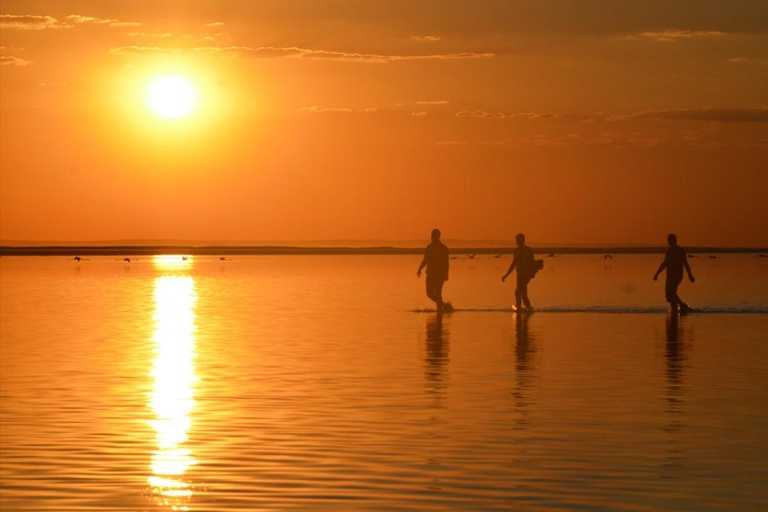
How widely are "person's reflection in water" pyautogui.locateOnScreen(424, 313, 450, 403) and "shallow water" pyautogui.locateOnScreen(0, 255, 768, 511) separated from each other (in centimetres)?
7

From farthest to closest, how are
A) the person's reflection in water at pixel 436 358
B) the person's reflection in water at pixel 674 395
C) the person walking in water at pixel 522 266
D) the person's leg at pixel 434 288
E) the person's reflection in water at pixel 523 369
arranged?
the person's leg at pixel 434 288, the person walking in water at pixel 522 266, the person's reflection in water at pixel 436 358, the person's reflection in water at pixel 523 369, the person's reflection in water at pixel 674 395

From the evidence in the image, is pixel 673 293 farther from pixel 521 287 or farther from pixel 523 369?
pixel 523 369

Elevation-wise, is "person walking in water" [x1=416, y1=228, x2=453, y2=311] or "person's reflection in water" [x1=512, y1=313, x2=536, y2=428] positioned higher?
"person walking in water" [x1=416, y1=228, x2=453, y2=311]

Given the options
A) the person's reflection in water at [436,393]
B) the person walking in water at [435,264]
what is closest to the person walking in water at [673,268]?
the person walking in water at [435,264]

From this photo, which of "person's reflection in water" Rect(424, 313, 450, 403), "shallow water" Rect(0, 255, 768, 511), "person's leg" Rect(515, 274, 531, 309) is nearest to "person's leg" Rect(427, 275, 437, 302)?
"person's leg" Rect(515, 274, 531, 309)

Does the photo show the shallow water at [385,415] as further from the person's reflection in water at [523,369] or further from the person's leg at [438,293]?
the person's leg at [438,293]

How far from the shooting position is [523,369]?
65.9 feet

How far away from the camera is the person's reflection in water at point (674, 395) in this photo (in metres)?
12.1

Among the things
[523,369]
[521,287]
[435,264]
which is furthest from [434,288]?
[523,369]

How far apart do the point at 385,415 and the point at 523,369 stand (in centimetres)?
544

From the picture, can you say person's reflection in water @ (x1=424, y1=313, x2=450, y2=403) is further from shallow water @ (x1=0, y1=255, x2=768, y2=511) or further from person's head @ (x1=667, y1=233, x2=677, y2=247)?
person's head @ (x1=667, y1=233, x2=677, y2=247)

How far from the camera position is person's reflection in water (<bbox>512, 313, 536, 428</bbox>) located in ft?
49.7

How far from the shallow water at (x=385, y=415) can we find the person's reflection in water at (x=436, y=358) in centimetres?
7

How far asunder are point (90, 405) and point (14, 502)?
5724 mm
